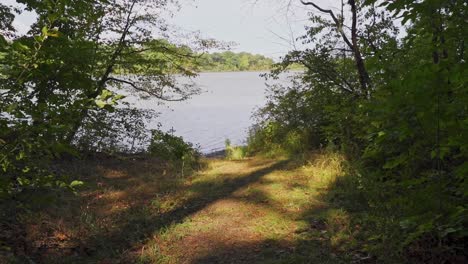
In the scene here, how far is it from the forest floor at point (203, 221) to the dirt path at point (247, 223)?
0.04 feet

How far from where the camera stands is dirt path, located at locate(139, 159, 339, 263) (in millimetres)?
4469

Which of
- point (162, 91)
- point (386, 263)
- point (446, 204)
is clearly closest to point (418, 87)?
point (446, 204)

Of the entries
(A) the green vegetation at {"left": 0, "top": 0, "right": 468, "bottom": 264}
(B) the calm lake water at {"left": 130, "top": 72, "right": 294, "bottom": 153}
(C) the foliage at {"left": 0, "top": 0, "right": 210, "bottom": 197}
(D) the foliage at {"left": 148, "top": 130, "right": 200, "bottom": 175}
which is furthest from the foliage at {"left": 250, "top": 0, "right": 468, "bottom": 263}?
(B) the calm lake water at {"left": 130, "top": 72, "right": 294, "bottom": 153}

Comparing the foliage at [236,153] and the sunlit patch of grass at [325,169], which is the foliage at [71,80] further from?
the sunlit patch of grass at [325,169]

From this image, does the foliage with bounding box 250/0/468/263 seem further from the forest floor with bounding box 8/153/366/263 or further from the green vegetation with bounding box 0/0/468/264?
the forest floor with bounding box 8/153/366/263

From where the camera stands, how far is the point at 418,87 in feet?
9.02

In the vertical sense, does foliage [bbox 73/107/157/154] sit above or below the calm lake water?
below

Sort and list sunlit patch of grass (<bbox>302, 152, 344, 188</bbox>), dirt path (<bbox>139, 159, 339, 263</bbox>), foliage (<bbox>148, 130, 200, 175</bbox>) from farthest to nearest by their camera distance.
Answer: foliage (<bbox>148, 130, 200, 175</bbox>), sunlit patch of grass (<bbox>302, 152, 344, 188</bbox>), dirt path (<bbox>139, 159, 339, 263</bbox>)

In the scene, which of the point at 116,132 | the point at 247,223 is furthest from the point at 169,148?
the point at 247,223

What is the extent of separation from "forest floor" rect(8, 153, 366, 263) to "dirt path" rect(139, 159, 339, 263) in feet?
0.04

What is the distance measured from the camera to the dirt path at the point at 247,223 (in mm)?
4469

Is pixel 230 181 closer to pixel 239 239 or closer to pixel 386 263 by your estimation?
pixel 239 239

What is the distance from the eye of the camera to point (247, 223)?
218 inches

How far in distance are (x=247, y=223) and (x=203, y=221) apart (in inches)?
25.3
